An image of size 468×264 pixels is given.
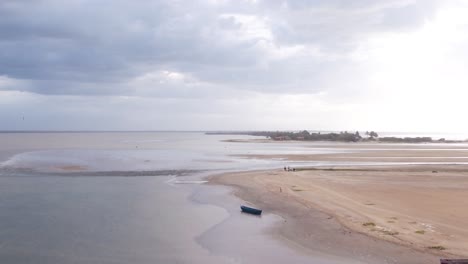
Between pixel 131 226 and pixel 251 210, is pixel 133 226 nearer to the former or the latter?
pixel 131 226

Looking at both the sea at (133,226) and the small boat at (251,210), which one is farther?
the small boat at (251,210)

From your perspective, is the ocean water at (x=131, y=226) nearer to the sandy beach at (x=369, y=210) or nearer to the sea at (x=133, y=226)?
the sea at (x=133, y=226)

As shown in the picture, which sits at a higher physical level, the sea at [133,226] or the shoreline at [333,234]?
the shoreline at [333,234]


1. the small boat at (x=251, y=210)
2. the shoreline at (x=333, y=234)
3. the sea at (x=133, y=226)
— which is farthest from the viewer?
Result: the small boat at (x=251, y=210)

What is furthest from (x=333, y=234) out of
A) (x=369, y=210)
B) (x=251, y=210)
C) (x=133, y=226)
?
(x=133, y=226)

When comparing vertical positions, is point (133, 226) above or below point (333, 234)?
below

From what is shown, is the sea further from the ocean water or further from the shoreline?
the shoreline

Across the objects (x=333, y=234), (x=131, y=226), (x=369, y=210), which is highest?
(x=369, y=210)

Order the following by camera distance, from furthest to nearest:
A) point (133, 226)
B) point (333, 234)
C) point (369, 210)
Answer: point (369, 210) < point (133, 226) < point (333, 234)

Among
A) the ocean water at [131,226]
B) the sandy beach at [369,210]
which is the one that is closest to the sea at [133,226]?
the ocean water at [131,226]

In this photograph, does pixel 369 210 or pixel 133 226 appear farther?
pixel 369 210

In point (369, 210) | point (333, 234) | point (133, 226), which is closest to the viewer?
point (333, 234)
